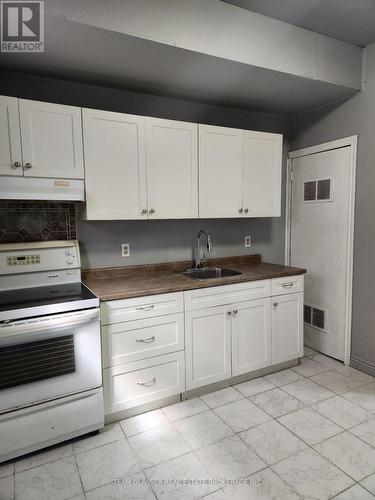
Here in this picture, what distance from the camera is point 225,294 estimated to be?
7.98 ft

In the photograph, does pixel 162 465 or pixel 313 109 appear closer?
pixel 162 465

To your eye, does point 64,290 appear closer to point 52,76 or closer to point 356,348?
point 52,76

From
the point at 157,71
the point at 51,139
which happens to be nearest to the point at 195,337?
the point at 51,139

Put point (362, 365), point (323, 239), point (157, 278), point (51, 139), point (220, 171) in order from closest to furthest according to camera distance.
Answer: point (51, 139) → point (157, 278) → point (220, 171) → point (362, 365) → point (323, 239)

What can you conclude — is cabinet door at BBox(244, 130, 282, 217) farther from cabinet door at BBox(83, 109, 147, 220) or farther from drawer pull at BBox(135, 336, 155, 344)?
drawer pull at BBox(135, 336, 155, 344)

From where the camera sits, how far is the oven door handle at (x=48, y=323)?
5.43 feet

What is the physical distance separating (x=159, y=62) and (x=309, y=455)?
2.56 m

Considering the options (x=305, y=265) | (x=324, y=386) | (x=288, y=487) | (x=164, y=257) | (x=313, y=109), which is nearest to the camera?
(x=288, y=487)

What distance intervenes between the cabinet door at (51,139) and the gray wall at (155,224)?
0.40 meters

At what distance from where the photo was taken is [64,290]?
6.95 ft

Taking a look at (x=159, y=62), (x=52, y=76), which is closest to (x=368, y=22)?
(x=159, y=62)

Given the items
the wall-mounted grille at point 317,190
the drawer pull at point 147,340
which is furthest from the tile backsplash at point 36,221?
the wall-mounted grille at point 317,190

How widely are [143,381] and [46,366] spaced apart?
663mm

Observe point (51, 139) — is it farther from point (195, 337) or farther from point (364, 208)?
point (364, 208)
